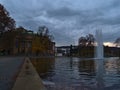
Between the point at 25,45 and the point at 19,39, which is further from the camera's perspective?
the point at 25,45

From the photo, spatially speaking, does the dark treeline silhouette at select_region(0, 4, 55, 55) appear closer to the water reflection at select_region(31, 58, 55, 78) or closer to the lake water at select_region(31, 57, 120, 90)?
the water reflection at select_region(31, 58, 55, 78)

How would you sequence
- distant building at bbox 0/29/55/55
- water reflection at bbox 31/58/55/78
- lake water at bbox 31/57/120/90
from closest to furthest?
lake water at bbox 31/57/120/90 → water reflection at bbox 31/58/55/78 → distant building at bbox 0/29/55/55

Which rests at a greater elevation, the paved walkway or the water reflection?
the water reflection

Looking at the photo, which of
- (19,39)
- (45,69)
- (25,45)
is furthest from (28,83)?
(25,45)

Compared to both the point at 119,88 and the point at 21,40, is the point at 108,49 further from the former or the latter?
the point at 119,88

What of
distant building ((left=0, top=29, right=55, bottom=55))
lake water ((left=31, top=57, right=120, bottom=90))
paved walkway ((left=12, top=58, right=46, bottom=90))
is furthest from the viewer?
distant building ((left=0, top=29, right=55, bottom=55))

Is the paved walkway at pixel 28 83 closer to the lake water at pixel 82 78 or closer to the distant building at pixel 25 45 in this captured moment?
Result: the lake water at pixel 82 78

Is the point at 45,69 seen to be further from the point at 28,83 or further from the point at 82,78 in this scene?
the point at 28,83

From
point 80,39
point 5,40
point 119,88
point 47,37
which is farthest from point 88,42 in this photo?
point 119,88

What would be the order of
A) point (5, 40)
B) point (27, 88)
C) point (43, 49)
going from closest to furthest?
point (27, 88) → point (5, 40) → point (43, 49)

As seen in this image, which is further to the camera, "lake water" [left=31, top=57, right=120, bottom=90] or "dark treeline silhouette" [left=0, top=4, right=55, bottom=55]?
"dark treeline silhouette" [left=0, top=4, right=55, bottom=55]

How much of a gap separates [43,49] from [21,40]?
2553 cm

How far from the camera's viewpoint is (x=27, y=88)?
12.5 m

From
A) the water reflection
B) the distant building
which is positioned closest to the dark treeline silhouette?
the distant building
